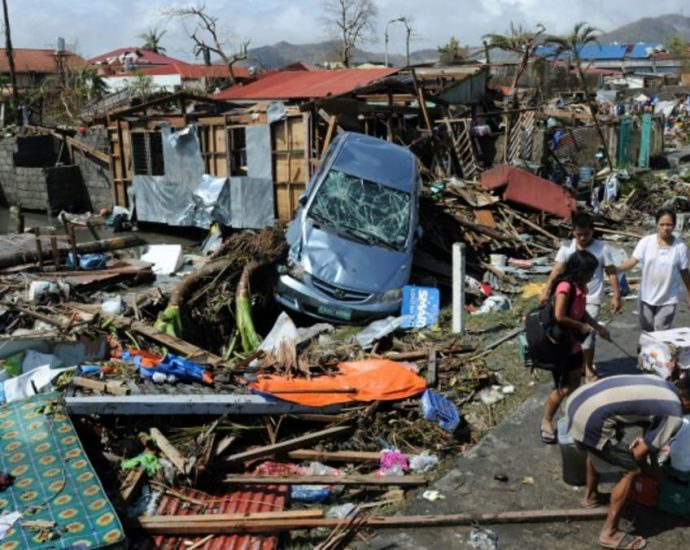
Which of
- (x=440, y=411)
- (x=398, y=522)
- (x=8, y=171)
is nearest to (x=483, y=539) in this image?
(x=398, y=522)

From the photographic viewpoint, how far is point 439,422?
627cm

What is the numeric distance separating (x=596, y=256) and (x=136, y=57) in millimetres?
56976

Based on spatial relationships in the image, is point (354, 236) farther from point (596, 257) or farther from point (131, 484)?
point (131, 484)

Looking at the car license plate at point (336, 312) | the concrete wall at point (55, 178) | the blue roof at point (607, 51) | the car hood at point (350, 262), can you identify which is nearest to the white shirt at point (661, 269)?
the car hood at point (350, 262)

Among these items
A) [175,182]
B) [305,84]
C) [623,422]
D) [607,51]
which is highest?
[607,51]

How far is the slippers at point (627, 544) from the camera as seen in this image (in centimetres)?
452

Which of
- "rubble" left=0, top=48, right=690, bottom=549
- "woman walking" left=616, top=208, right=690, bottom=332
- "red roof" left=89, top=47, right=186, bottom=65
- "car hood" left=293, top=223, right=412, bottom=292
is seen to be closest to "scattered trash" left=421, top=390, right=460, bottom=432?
"rubble" left=0, top=48, right=690, bottom=549

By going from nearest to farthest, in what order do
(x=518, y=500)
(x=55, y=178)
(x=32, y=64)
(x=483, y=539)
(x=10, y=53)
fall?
1. (x=483, y=539)
2. (x=518, y=500)
3. (x=55, y=178)
4. (x=10, y=53)
5. (x=32, y=64)

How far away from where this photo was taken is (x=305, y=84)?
25516mm

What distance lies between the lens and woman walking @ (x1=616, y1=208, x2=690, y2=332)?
252 inches

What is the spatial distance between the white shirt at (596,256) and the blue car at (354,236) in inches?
131

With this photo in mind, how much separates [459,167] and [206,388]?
11808 mm

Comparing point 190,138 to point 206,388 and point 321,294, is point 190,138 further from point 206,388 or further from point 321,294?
point 206,388

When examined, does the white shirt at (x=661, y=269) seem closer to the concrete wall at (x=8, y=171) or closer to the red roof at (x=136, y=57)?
the concrete wall at (x=8, y=171)
